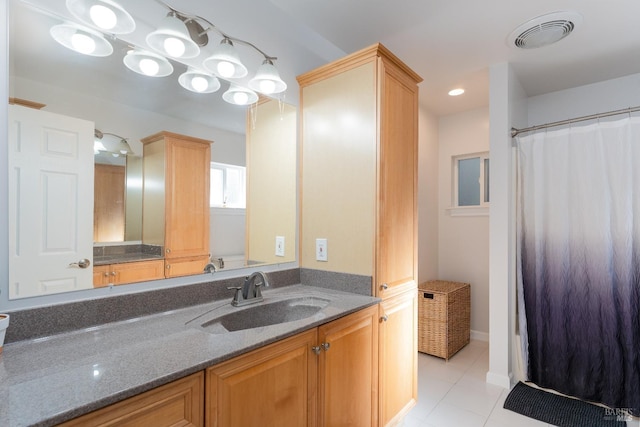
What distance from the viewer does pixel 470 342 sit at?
3.38 m

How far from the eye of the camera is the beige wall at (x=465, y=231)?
3.41 m

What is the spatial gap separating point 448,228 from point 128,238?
3.28 meters

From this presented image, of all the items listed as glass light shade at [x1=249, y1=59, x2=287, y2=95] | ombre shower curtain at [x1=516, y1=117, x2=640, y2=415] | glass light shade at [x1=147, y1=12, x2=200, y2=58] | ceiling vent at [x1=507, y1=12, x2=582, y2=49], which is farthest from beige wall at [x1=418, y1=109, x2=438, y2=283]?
glass light shade at [x1=147, y1=12, x2=200, y2=58]

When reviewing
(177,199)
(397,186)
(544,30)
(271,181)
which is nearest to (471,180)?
(544,30)

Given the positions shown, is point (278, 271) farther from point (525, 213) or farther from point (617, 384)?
point (617, 384)

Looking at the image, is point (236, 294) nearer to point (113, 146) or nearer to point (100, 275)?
point (100, 275)

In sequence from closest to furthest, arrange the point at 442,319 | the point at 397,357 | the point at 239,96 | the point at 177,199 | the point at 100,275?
the point at 100,275 < the point at 177,199 < the point at 239,96 < the point at 397,357 < the point at 442,319

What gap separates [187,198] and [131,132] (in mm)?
367

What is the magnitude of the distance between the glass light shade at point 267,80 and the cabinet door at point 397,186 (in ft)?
1.90

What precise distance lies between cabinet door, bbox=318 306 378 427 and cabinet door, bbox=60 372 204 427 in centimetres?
56

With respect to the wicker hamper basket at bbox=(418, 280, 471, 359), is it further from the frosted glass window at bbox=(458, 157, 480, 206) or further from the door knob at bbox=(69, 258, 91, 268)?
the door knob at bbox=(69, 258, 91, 268)

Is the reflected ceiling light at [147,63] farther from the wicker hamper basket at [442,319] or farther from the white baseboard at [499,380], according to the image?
the white baseboard at [499,380]

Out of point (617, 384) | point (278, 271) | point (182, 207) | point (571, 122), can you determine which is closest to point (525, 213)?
point (571, 122)

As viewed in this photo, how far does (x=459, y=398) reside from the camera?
90.7 inches
